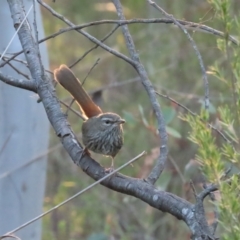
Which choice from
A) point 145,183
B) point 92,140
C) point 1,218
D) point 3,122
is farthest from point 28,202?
point 145,183

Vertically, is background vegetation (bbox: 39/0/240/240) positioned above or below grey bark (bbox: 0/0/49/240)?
above

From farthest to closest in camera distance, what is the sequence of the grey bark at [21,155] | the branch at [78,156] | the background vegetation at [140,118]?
the background vegetation at [140,118] < the grey bark at [21,155] < the branch at [78,156]

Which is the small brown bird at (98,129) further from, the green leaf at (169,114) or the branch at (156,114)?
the branch at (156,114)

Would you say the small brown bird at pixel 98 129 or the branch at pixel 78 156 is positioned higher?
the small brown bird at pixel 98 129

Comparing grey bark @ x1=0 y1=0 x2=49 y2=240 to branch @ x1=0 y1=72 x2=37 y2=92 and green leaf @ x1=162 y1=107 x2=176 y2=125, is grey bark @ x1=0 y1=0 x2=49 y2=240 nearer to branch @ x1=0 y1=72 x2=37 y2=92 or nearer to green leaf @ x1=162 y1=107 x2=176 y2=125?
green leaf @ x1=162 y1=107 x2=176 y2=125

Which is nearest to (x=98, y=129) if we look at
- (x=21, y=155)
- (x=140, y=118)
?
(x=21, y=155)

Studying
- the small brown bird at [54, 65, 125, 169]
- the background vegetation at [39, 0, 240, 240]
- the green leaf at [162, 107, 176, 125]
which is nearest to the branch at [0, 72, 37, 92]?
the small brown bird at [54, 65, 125, 169]

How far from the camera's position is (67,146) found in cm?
265

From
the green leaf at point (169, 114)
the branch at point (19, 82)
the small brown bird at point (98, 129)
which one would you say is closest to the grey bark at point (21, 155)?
the small brown bird at point (98, 129)

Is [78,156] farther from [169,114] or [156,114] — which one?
[169,114]

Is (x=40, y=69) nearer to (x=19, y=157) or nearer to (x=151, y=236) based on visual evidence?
(x=19, y=157)

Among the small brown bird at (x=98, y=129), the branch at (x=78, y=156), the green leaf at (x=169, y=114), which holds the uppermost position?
the green leaf at (x=169, y=114)

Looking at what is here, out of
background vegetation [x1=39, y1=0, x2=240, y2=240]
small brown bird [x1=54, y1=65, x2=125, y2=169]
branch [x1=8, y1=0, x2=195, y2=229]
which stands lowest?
branch [x1=8, y1=0, x2=195, y2=229]

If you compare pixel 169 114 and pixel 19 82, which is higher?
pixel 169 114
